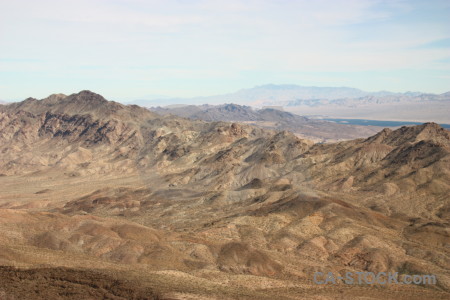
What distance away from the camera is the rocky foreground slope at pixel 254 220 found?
2351 inches

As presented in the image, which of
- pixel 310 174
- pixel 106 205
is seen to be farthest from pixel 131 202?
pixel 310 174

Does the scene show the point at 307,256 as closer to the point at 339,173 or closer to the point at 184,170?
the point at 339,173

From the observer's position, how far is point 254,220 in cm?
9512

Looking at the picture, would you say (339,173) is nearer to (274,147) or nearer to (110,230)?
(274,147)

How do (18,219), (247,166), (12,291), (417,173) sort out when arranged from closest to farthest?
1. (12,291)
2. (18,219)
3. (417,173)
4. (247,166)

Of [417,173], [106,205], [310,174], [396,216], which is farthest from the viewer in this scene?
[310,174]

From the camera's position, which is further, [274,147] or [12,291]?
[274,147]

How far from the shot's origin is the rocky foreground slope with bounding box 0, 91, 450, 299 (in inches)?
2351

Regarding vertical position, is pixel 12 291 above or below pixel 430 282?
above

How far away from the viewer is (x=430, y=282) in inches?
2552

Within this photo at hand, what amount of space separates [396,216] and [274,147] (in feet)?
237

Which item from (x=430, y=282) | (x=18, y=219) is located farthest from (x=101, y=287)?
(x=430, y=282)

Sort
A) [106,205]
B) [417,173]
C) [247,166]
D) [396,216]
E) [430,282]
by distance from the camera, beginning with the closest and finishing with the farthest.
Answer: [430,282]
[396,216]
[417,173]
[106,205]
[247,166]

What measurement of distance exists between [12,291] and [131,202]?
296 feet
